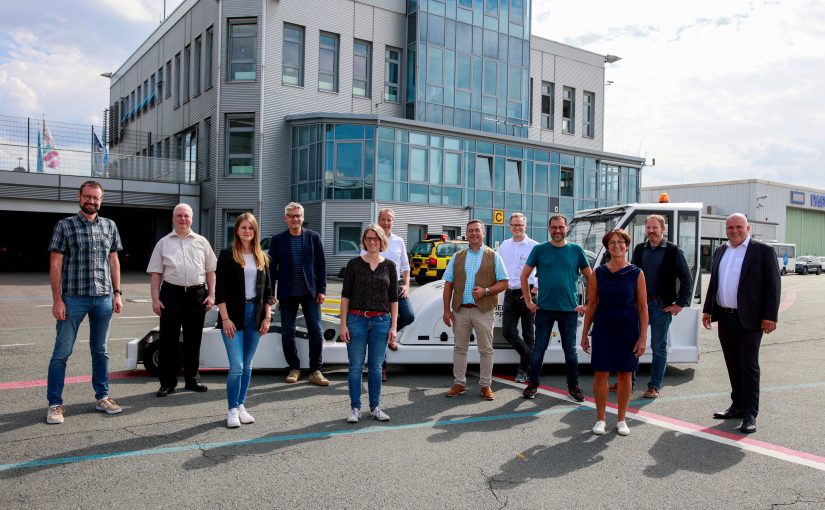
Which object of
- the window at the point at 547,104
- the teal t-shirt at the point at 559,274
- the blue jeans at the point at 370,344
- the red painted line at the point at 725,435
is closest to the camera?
the red painted line at the point at 725,435

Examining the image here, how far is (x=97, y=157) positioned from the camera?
28.5 m

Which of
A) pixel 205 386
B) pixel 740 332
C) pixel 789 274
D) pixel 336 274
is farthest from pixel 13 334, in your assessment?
pixel 789 274

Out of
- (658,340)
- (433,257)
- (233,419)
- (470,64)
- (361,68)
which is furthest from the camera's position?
(470,64)

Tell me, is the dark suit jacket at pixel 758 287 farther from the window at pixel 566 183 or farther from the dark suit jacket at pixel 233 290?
the window at pixel 566 183

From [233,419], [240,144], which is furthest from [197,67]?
[233,419]

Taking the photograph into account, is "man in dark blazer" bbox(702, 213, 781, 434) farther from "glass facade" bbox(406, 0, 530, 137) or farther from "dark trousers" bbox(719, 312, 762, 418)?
"glass facade" bbox(406, 0, 530, 137)

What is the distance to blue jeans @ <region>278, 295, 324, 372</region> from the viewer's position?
6.82m

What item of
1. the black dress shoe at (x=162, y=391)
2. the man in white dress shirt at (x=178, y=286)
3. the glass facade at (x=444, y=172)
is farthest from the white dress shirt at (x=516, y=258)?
the glass facade at (x=444, y=172)

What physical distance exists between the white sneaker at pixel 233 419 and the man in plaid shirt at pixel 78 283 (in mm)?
1091

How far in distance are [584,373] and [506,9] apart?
30.3 m

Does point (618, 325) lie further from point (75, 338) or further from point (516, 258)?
point (75, 338)

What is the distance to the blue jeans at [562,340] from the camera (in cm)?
641

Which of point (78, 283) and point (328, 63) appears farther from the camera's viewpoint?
point (328, 63)

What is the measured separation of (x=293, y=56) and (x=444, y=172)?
8877 millimetres
